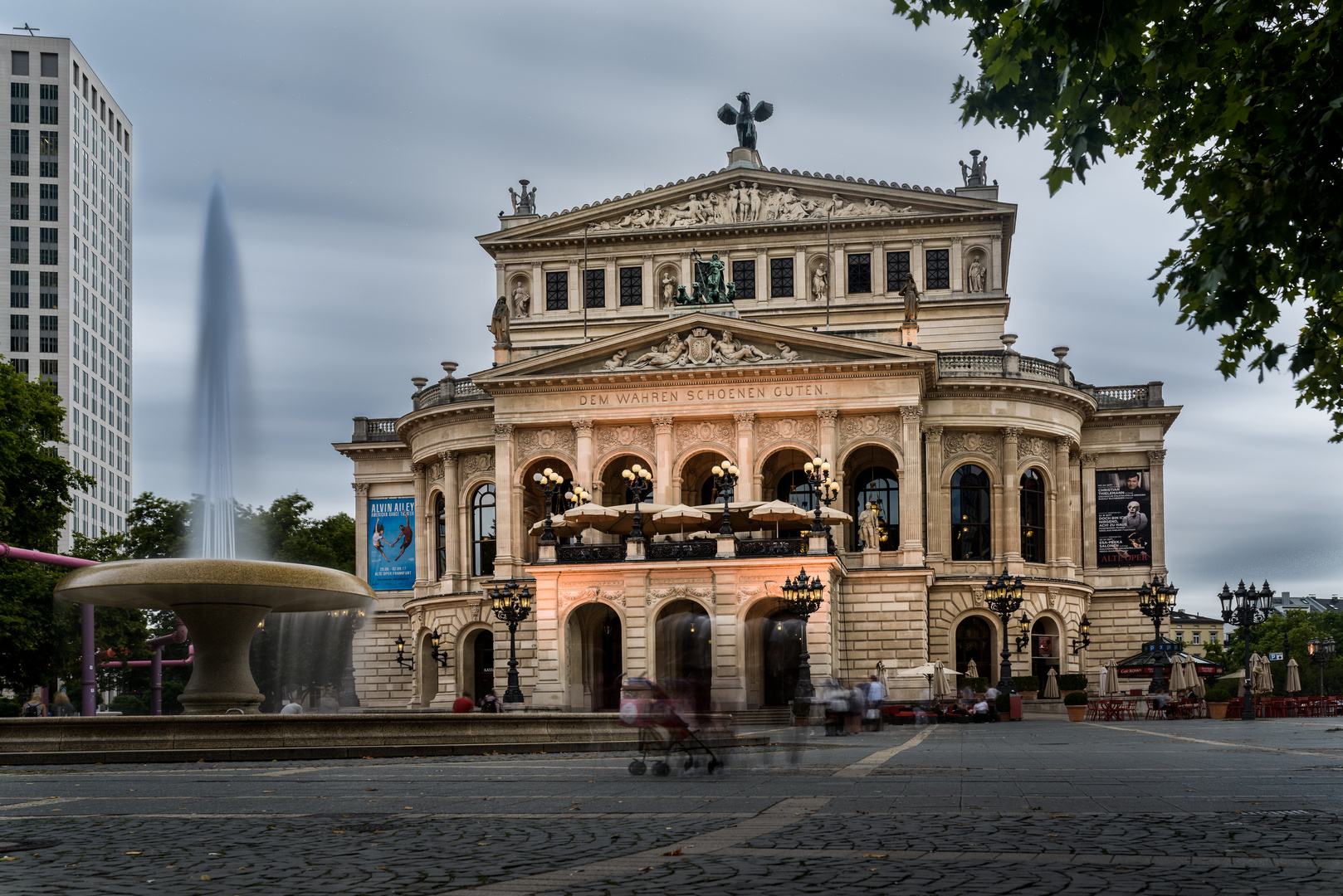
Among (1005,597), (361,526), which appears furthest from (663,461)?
(361,526)

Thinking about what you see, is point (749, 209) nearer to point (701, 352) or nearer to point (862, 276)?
point (862, 276)

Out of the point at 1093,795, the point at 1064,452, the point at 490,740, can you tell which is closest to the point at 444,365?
the point at 1064,452

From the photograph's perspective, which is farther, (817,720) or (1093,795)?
(817,720)

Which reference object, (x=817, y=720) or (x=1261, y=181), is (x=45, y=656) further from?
(x=1261, y=181)

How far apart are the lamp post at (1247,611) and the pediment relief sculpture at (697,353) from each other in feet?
54.4

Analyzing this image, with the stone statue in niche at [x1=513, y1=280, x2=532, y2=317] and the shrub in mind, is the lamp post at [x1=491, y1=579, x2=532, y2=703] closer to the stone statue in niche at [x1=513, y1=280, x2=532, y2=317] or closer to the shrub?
the stone statue in niche at [x1=513, y1=280, x2=532, y2=317]

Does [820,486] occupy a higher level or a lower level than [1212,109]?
lower

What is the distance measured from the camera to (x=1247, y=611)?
39562mm

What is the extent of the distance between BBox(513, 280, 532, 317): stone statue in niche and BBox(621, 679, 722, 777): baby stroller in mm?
43609

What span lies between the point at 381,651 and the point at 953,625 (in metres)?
24.0

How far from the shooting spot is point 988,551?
174 ft

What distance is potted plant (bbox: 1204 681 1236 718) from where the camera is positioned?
42.1 metres

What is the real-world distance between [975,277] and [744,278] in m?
9.31

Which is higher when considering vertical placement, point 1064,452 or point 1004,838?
point 1064,452
